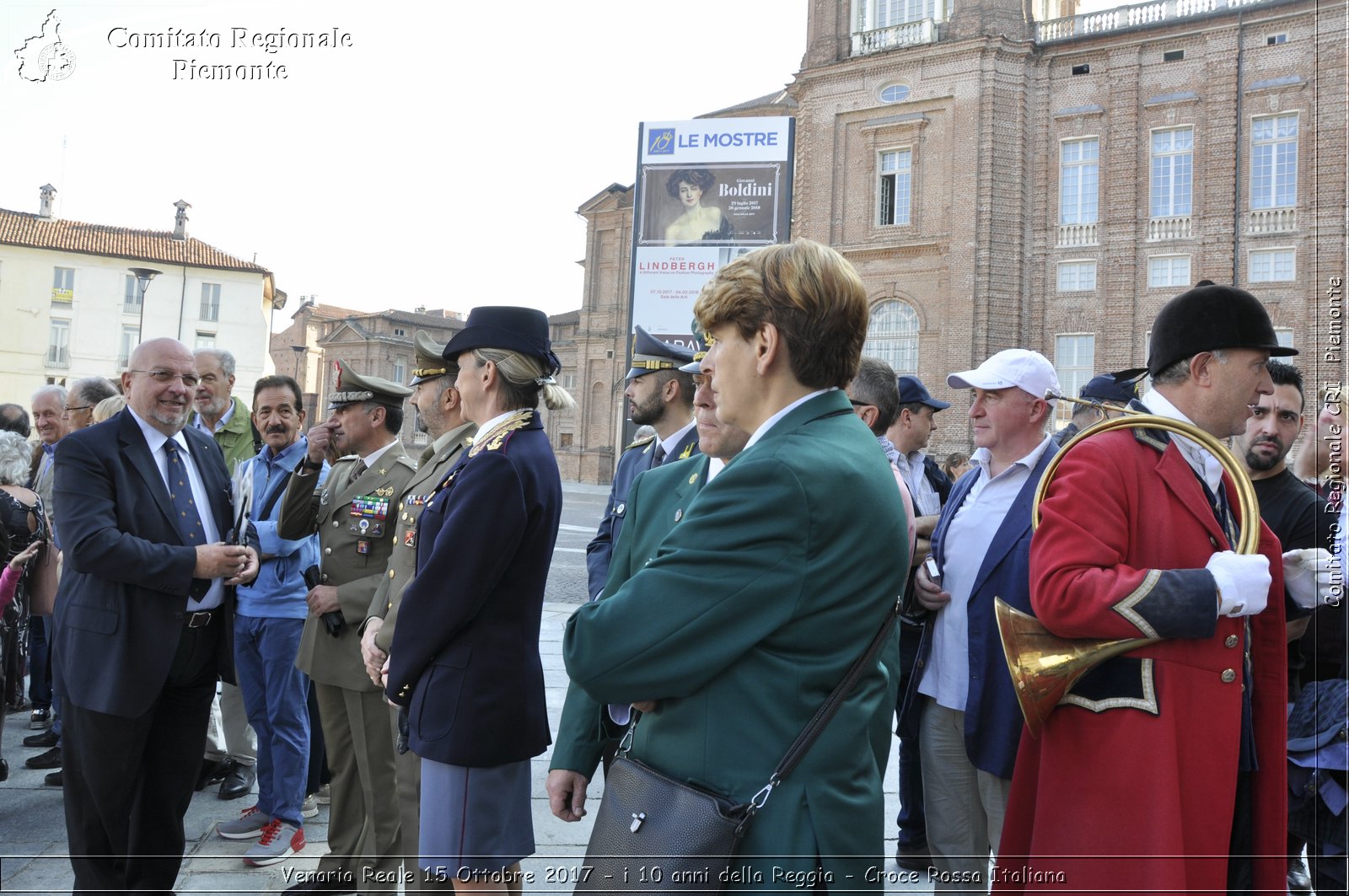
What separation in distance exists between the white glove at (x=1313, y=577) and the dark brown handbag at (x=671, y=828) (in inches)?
59.6

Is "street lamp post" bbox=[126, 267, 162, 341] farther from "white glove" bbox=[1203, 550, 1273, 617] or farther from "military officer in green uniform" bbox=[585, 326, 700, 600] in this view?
"white glove" bbox=[1203, 550, 1273, 617]

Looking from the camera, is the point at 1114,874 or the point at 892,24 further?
the point at 892,24

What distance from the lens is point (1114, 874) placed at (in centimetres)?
217

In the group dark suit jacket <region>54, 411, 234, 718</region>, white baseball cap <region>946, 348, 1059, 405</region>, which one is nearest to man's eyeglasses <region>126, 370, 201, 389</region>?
dark suit jacket <region>54, 411, 234, 718</region>

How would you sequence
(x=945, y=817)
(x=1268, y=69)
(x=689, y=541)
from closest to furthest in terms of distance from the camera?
(x=689, y=541), (x=945, y=817), (x=1268, y=69)

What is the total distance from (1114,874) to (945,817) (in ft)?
4.72

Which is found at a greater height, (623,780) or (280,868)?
(623,780)

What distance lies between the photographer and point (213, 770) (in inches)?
215

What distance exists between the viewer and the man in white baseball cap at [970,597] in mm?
3354

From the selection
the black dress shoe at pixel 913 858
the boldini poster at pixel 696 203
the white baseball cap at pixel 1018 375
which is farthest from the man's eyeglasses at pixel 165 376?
the boldini poster at pixel 696 203

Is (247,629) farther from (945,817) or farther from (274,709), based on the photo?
(945,817)

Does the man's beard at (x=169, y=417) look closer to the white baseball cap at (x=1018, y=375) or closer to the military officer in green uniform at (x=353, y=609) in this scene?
the military officer in green uniform at (x=353, y=609)

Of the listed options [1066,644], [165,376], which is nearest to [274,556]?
[165,376]

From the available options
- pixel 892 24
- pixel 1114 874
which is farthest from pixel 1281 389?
pixel 892 24
